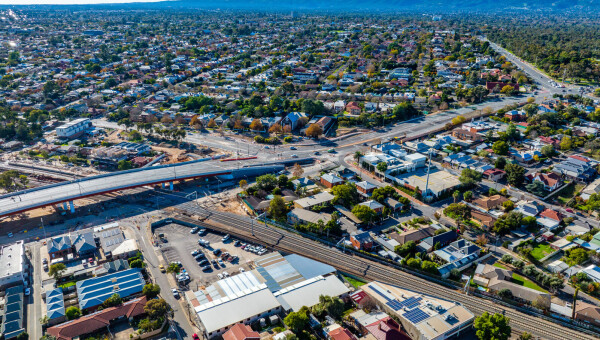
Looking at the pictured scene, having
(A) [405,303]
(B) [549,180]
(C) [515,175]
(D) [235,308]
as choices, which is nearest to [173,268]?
(D) [235,308]

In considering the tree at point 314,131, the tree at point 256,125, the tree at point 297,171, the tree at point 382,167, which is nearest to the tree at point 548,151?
the tree at point 382,167

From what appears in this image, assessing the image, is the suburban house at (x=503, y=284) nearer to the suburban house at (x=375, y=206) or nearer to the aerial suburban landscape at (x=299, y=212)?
the aerial suburban landscape at (x=299, y=212)

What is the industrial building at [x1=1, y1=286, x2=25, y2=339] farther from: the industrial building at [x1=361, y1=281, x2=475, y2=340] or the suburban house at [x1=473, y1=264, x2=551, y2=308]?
the suburban house at [x1=473, y1=264, x2=551, y2=308]

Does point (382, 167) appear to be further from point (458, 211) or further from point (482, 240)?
point (482, 240)

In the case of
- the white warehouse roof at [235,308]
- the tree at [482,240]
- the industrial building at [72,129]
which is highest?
the industrial building at [72,129]

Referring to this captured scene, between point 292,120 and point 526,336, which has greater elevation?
point 292,120

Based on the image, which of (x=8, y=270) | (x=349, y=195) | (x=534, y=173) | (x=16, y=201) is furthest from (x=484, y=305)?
(x=16, y=201)
